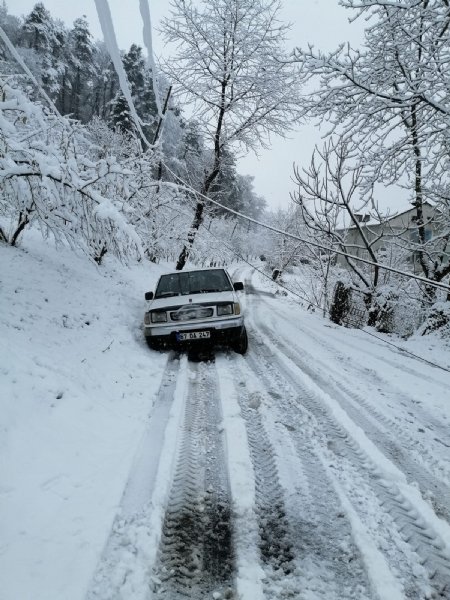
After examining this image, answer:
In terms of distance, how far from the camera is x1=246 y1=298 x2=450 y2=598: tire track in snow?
1.84 meters

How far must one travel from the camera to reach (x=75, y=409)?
3.49m

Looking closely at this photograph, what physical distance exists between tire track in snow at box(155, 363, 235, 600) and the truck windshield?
3.40 meters

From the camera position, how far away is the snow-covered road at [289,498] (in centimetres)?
178

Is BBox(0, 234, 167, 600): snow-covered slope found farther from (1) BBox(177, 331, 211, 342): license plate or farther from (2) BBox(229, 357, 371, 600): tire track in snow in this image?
(2) BBox(229, 357, 371, 600): tire track in snow

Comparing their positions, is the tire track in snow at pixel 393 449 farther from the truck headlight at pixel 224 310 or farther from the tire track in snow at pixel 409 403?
the truck headlight at pixel 224 310

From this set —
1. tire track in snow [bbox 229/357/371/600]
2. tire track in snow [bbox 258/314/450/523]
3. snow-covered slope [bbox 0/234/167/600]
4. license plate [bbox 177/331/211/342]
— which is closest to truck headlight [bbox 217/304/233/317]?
license plate [bbox 177/331/211/342]

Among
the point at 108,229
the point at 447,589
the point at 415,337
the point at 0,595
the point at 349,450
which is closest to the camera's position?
the point at 0,595

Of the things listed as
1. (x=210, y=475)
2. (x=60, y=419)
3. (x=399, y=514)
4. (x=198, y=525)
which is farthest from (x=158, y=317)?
(x=399, y=514)

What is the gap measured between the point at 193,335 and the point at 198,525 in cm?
365

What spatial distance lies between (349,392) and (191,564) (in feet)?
10.6

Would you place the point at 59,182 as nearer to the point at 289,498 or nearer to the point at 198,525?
the point at 198,525

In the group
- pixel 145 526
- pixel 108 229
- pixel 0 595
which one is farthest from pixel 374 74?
pixel 0 595

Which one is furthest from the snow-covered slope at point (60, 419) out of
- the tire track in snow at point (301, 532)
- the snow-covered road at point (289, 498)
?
the tire track in snow at point (301, 532)

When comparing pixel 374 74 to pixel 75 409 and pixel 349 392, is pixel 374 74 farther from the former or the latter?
pixel 75 409
